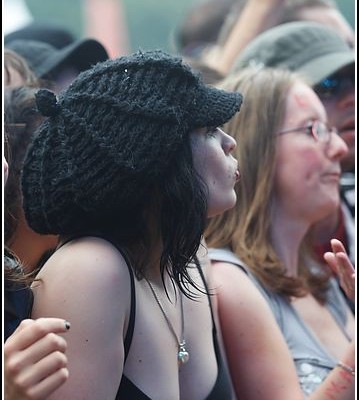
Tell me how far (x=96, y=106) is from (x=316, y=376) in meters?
1.12

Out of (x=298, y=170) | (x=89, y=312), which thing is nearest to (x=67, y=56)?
(x=298, y=170)

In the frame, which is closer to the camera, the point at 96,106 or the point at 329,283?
the point at 96,106

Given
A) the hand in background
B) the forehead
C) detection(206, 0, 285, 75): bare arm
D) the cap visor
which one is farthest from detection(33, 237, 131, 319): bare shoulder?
detection(206, 0, 285, 75): bare arm

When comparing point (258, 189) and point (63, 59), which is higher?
point (63, 59)

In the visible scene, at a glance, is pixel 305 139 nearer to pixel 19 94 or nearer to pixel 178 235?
pixel 19 94

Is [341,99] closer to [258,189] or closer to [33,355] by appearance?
[258,189]

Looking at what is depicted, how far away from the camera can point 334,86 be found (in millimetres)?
3719

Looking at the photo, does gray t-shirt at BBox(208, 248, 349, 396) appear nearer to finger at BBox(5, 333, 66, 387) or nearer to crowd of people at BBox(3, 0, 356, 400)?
crowd of people at BBox(3, 0, 356, 400)

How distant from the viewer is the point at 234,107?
7.10ft

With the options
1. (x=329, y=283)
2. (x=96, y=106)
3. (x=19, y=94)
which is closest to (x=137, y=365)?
(x=96, y=106)

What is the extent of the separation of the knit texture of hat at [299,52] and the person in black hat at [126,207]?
162 centimetres

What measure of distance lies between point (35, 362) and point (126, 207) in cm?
56

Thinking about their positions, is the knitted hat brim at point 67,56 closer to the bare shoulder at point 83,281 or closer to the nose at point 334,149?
the nose at point 334,149

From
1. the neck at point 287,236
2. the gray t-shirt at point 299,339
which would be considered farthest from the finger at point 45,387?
the neck at point 287,236
